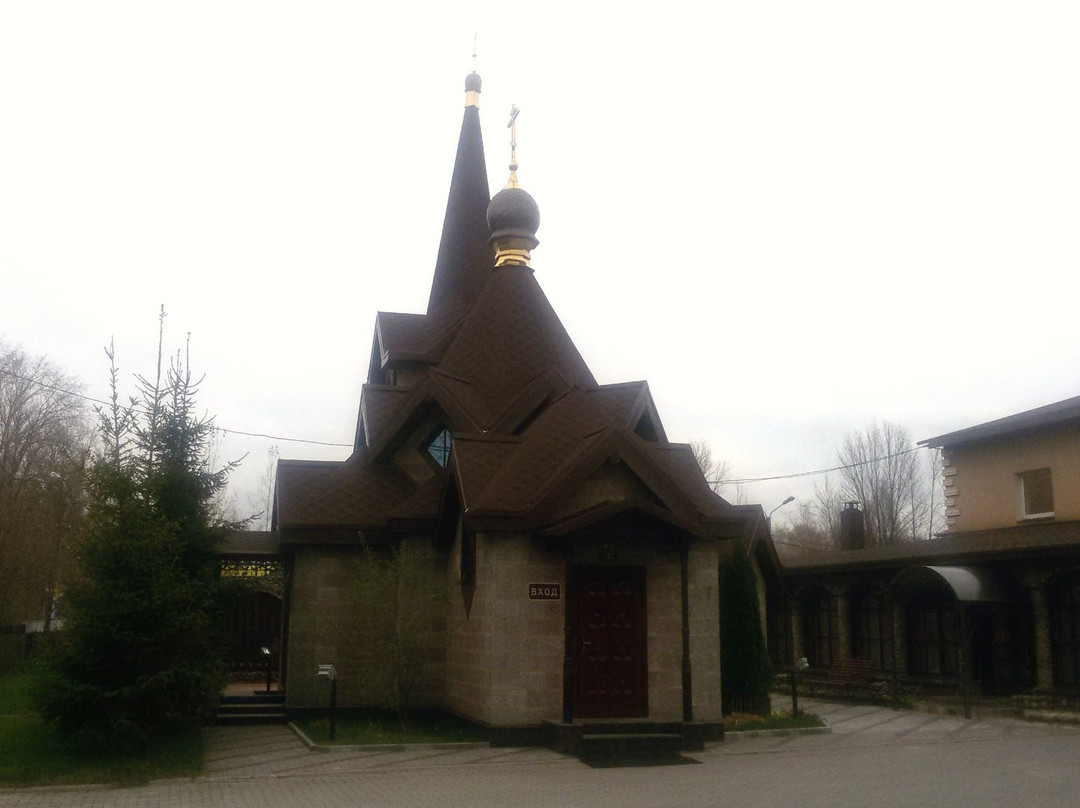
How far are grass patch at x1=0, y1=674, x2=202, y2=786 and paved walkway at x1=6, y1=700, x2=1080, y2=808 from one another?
0.32 metres

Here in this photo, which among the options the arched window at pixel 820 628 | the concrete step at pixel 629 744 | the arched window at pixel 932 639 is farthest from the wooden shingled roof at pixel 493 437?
the arched window at pixel 820 628

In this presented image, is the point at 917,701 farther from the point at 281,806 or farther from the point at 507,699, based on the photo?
the point at 281,806

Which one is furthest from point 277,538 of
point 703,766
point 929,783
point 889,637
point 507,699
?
point 889,637

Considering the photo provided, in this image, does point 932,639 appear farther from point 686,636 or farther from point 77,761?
point 77,761

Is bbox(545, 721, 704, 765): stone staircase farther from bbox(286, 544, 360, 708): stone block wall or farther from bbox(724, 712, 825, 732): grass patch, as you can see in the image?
bbox(286, 544, 360, 708): stone block wall

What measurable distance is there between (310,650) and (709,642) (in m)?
6.35

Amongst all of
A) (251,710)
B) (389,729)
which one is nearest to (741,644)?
(389,729)

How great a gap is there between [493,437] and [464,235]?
873 centimetres

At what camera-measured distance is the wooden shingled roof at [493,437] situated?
14.1 m

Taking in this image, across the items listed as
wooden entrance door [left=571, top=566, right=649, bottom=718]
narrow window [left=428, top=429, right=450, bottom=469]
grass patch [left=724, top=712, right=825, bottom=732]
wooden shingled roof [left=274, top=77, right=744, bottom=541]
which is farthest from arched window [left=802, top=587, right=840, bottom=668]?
wooden entrance door [left=571, top=566, right=649, bottom=718]

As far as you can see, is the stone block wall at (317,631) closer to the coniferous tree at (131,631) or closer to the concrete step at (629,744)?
the coniferous tree at (131,631)

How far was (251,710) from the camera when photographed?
16422 mm

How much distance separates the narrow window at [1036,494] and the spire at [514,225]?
11623mm

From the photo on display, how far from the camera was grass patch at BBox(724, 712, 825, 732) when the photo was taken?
49.9 feet
